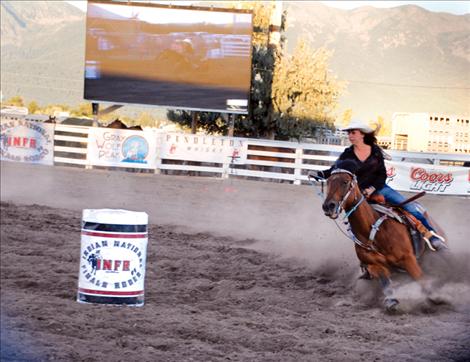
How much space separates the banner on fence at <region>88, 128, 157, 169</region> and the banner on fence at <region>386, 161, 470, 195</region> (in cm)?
776

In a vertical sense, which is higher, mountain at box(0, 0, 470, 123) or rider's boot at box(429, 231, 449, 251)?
mountain at box(0, 0, 470, 123)

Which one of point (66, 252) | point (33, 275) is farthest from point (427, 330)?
point (66, 252)

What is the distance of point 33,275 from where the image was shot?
855cm

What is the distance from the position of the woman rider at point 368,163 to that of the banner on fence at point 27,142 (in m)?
19.6

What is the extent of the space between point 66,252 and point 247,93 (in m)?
21.5

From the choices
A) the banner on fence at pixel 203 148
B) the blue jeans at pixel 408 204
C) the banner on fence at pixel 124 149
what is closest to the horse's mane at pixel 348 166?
the blue jeans at pixel 408 204

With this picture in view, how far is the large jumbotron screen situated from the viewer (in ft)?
102

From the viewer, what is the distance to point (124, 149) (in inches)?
1045

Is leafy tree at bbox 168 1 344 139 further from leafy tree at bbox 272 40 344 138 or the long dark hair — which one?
the long dark hair

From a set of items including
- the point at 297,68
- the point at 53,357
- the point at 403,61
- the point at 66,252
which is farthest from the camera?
the point at 297,68

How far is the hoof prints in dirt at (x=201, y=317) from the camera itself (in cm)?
605

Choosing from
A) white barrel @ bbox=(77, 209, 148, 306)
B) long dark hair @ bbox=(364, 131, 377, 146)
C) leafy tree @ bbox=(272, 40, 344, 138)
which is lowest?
white barrel @ bbox=(77, 209, 148, 306)

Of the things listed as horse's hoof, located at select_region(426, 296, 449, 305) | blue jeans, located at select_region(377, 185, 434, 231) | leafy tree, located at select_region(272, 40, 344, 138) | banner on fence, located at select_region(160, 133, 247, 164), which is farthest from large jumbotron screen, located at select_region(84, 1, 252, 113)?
horse's hoof, located at select_region(426, 296, 449, 305)

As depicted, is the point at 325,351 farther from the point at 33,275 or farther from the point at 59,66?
the point at 59,66
